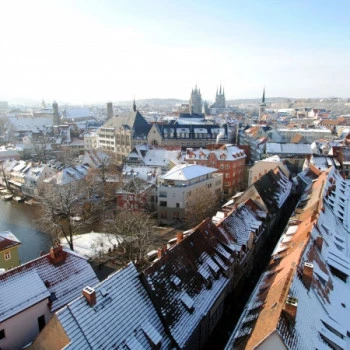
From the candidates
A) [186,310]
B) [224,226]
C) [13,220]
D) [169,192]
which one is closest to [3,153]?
[13,220]

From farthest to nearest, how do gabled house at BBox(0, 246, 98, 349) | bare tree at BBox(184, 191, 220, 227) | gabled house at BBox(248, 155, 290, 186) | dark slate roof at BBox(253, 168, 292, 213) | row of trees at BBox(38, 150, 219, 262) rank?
gabled house at BBox(248, 155, 290, 186) → bare tree at BBox(184, 191, 220, 227) → dark slate roof at BBox(253, 168, 292, 213) → row of trees at BBox(38, 150, 219, 262) → gabled house at BBox(0, 246, 98, 349)

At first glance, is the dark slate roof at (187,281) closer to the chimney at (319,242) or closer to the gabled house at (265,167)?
the chimney at (319,242)

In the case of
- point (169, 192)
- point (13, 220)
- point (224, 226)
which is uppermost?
point (224, 226)

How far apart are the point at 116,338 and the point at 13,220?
44799 millimetres

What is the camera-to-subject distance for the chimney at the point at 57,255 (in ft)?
77.4

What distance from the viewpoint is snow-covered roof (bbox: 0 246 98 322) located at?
20533 mm

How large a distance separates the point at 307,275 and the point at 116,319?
11712mm

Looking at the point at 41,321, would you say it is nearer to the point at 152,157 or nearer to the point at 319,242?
the point at 319,242

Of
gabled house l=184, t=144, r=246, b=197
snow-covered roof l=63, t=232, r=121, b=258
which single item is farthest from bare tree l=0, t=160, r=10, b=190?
gabled house l=184, t=144, r=246, b=197

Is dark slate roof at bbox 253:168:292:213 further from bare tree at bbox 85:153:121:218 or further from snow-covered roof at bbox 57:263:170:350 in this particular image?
bare tree at bbox 85:153:121:218

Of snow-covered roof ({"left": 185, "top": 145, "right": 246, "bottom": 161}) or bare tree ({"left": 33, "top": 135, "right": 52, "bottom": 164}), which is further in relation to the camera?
bare tree ({"left": 33, "top": 135, "right": 52, "bottom": 164})

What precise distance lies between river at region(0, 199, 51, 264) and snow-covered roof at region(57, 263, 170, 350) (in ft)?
84.9

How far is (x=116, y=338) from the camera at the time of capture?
16.5m

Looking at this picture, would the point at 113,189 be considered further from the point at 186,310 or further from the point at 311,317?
the point at 311,317
